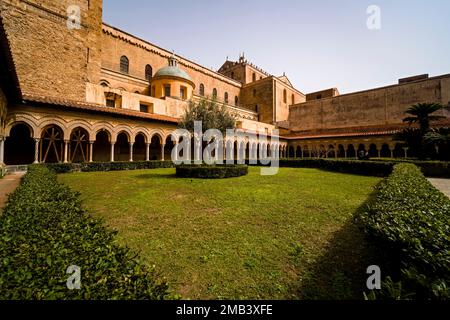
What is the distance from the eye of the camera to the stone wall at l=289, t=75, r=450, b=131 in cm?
2795

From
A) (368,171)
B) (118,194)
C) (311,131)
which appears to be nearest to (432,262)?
(118,194)

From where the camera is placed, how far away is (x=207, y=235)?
4242 millimetres

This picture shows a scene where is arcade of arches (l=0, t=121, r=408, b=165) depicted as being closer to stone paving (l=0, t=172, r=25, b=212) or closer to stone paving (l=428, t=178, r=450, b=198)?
stone paving (l=0, t=172, r=25, b=212)

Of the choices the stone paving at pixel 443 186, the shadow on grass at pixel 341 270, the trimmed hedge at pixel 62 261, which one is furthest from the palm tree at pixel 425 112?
the trimmed hedge at pixel 62 261

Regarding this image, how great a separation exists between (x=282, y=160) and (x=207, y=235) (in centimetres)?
2023

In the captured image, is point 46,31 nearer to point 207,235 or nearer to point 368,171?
point 207,235

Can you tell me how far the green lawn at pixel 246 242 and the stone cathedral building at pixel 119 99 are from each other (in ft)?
21.6

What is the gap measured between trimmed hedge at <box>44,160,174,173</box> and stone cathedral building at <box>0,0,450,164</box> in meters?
1.14

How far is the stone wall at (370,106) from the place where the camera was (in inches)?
1101

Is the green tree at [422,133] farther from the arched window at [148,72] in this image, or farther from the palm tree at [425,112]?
the arched window at [148,72]

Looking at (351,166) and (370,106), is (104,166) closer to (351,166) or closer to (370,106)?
(351,166)

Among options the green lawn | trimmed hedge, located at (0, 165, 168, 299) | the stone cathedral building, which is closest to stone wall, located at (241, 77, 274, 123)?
the stone cathedral building

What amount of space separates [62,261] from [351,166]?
56.8 feet

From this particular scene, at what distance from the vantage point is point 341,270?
124 inches
